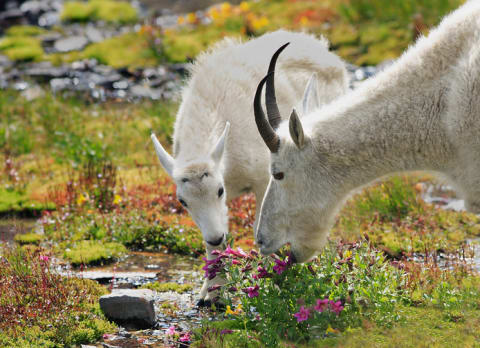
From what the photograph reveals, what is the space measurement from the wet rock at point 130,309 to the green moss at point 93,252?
1.49 metres

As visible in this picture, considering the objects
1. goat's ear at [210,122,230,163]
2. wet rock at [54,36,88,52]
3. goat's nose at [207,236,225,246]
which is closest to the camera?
goat's nose at [207,236,225,246]

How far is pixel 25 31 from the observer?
973 inches

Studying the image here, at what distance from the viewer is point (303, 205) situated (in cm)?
556

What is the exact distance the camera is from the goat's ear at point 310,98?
6014 mm

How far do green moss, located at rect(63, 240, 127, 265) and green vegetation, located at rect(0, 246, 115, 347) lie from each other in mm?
856

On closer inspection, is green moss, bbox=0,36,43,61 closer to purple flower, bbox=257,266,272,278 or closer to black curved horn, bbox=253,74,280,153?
black curved horn, bbox=253,74,280,153

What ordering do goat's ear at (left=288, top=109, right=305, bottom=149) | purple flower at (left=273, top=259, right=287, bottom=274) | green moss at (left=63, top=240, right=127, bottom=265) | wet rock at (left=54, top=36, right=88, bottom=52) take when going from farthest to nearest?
wet rock at (left=54, top=36, right=88, bottom=52), green moss at (left=63, top=240, right=127, bottom=265), purple flower at (left=273, top=259, right=287, bottom=274), goat's ear at (left=288, top=109, right=305, bottom=149)

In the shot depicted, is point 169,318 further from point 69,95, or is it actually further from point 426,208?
point 69,95

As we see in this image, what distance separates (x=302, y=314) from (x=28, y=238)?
464 centimetres

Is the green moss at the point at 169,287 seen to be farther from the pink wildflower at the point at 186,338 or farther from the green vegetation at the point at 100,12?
the green vegetation at the point at 100,12

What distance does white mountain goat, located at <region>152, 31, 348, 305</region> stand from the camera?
629 cm

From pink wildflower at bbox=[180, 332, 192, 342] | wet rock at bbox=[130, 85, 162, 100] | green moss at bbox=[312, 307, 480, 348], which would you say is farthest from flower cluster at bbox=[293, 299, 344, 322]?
wet rock at bbox=[130, 85, 162, 100]

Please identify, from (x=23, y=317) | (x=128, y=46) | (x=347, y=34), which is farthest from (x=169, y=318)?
(x=128, y=46)

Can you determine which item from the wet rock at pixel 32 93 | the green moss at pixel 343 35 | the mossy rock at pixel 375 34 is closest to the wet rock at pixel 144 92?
the wet rock at pixel 32 93
